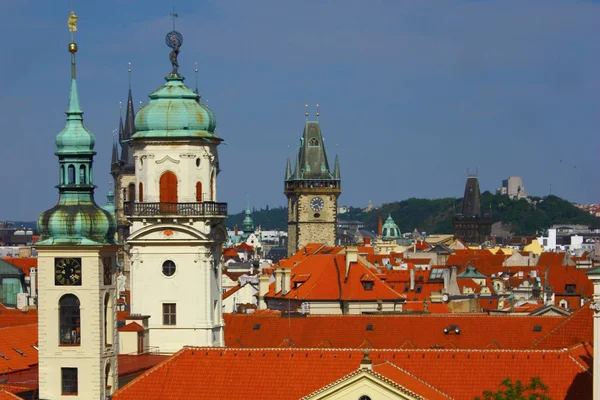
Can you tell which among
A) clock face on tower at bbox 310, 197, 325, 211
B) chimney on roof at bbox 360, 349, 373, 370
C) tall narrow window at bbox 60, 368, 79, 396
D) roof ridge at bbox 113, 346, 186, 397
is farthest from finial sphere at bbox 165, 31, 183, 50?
clock face on tower at bbox 310, 197, 325, 211

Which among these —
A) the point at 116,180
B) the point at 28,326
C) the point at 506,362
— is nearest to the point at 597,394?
the point at 506,362

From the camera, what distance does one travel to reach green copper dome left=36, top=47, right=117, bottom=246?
5441cm

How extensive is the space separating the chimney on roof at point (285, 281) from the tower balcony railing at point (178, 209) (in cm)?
4062

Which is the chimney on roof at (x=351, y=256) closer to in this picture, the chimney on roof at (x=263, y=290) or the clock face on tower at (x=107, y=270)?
the chimney on roof at (x=263, y=290)

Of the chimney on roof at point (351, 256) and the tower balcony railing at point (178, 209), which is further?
the chimney on roof at point (351, 256)

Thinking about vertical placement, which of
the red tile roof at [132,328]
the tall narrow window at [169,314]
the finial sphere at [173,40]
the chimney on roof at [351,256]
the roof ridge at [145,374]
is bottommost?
the roof ridge at [145,374]

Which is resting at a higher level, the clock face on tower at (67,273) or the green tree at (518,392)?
the clock face on tower at (67,273)

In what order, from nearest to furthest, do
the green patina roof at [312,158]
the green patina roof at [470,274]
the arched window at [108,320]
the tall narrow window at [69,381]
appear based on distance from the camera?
the tall narrow window at [69,381]
the arched window at [108,320]
the green patina roof at [470,274]
the green patina roof at [312,158]

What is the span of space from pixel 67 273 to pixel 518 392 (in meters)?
13.5

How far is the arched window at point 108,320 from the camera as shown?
2167 inches

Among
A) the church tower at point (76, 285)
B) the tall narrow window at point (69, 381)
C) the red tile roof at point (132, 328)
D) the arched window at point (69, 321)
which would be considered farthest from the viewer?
the red tile roof at point (132, 328)

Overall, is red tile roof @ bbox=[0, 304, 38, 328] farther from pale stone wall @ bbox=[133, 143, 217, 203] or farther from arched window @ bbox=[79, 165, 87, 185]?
arched window @ bbox=[79, 165, 87, 185]

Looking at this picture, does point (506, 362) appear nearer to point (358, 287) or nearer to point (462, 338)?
point (462, 338)

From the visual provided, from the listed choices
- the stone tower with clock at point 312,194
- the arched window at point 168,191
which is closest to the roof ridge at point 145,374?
the arched window at point 168,191
